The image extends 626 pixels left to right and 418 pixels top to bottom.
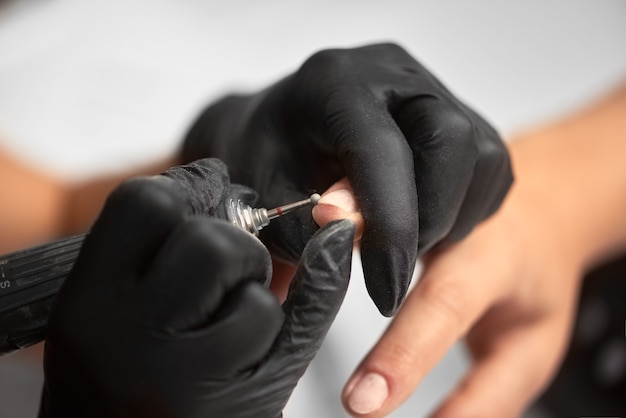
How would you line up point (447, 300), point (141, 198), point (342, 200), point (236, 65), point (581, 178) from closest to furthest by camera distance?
point (141, 198), point (342, 200), point (447, 300), point (581, 178), point (236, 65)

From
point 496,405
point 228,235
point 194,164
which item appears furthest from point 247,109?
point 496,405

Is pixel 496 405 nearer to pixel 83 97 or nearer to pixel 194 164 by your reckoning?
pixel 194 164

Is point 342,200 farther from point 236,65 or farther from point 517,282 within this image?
point 236,65

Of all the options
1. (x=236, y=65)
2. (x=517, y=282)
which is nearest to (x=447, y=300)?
(x=517, y=282)

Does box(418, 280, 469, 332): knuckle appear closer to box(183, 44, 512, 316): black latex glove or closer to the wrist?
box(183, 44, 512, 316): black latex glove

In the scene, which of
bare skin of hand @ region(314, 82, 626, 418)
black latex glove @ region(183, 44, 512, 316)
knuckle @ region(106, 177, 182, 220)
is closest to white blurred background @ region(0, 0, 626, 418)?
bare skin of hand @ region(314, 82, 626, 418)
